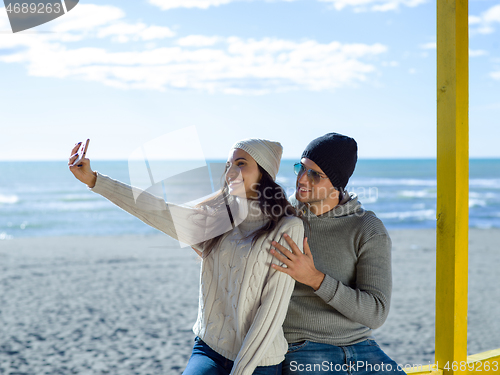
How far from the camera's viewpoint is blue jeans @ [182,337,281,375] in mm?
1553

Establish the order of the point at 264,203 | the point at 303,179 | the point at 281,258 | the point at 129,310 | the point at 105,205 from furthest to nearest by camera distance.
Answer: the point at 105,205
the point at 129,310
the point at 303,179
the point at 264,203
the point at 281,258

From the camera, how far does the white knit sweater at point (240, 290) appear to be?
4.99 feet

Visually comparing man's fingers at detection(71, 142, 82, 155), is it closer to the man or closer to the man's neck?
the man

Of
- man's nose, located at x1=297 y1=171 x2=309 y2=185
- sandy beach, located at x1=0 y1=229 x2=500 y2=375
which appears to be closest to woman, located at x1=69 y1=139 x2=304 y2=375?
man's nose, located at x1=297 y1=171 x2=309 y2=185

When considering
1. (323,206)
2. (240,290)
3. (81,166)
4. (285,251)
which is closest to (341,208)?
(323,206)

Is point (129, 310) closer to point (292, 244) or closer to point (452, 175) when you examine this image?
point (292, 244)

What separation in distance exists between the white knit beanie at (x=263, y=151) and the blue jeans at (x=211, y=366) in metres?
0.72

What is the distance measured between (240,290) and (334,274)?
413 mm

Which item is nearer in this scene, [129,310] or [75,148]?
[75,148]

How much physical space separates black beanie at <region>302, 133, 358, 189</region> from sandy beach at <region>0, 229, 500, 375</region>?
0.90 m

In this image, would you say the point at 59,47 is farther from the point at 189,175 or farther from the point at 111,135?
the point at 189,175

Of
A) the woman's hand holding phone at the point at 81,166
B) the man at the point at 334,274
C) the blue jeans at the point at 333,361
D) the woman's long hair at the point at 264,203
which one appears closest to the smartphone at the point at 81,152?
the woman's hand holding phone at the point at 81,166

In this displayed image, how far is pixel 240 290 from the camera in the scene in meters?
1.58

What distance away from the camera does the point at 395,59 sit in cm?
3706
